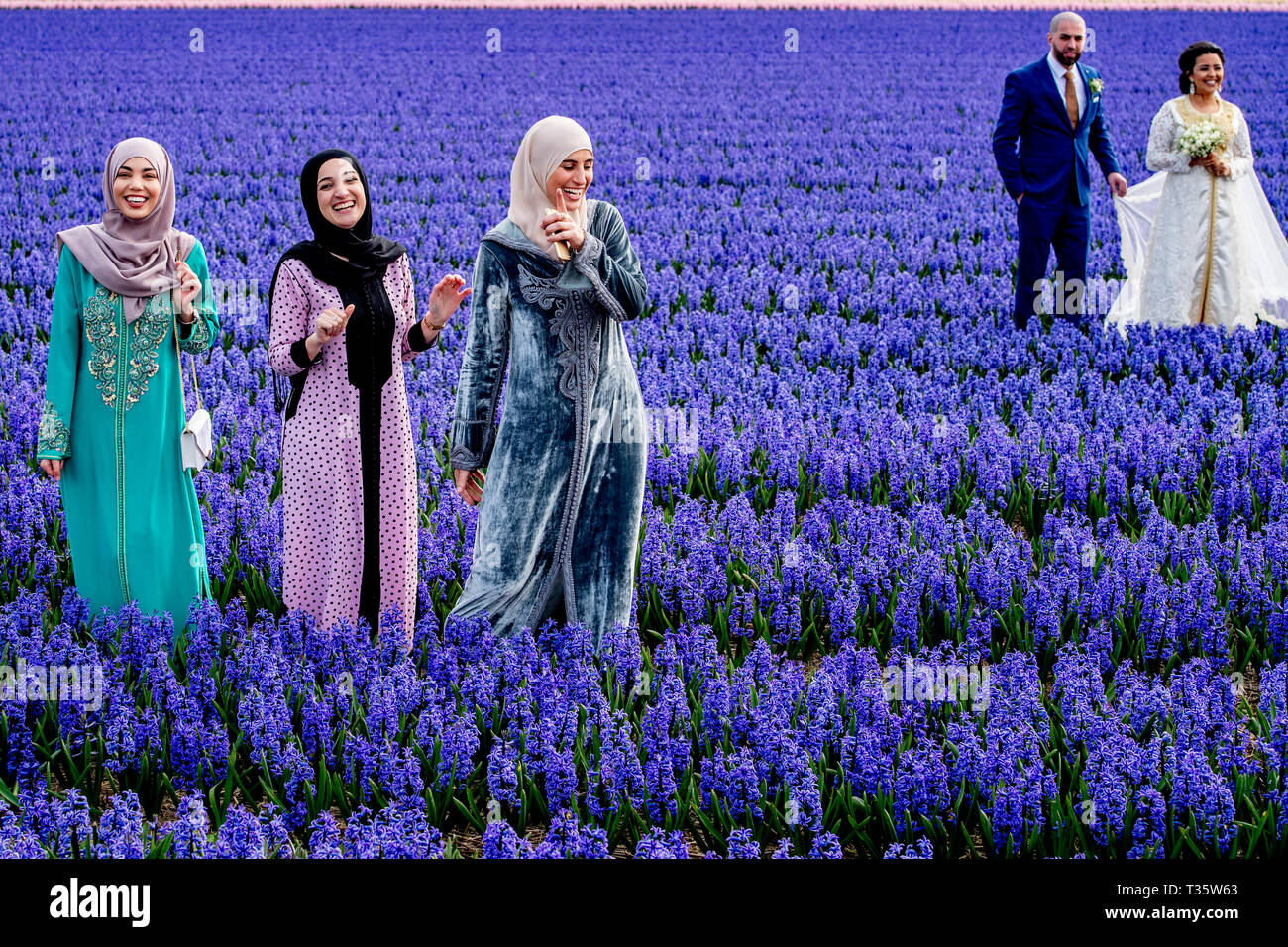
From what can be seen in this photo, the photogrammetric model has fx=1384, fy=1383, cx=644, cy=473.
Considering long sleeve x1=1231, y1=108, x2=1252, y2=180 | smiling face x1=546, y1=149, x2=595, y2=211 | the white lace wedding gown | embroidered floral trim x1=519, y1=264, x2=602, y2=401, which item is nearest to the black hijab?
embroidered floral trim x1=519, y1=264, x2=602, y2=401

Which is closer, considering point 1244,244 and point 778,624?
point 778,624

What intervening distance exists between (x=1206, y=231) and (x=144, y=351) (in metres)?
7.04

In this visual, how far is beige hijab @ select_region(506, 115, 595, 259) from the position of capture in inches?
159

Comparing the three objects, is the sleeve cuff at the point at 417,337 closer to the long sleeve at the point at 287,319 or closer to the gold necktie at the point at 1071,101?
the long sleeve at the point at 287,319

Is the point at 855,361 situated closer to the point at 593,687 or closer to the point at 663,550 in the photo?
the point at 663,550

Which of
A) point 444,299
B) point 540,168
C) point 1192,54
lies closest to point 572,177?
point 540,168

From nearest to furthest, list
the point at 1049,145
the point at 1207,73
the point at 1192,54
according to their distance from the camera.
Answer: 1. the point at 1207,73
2. the point at 1192,54
3. the point at 1049,145

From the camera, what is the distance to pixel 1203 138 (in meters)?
8.73

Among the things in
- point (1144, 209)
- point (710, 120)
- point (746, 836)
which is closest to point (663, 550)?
point (746, 836)

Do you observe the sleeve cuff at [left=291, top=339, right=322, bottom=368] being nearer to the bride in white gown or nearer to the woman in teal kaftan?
the woman in teal kaftan

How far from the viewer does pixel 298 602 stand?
183 inches

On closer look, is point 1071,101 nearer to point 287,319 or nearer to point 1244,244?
point 1244,244

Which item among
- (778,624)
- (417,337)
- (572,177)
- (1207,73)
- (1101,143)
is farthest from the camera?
(1101,143)

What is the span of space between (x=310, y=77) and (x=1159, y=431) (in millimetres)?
21401
